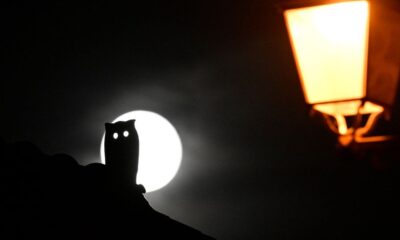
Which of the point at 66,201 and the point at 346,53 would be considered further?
the point at 66,201

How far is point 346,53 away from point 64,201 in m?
4.15

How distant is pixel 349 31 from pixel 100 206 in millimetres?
4757

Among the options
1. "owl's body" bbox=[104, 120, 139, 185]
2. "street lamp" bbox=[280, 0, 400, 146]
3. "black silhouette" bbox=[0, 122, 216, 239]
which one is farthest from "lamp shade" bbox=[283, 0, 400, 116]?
"owl's body" bbox=[104, 120, 139, 185]

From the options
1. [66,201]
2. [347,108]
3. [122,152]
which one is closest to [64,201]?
[66,201]

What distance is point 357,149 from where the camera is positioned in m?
2.80

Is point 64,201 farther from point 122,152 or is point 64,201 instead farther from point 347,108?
point 347,108

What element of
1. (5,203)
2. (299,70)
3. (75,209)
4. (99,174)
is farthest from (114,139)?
(299,70)

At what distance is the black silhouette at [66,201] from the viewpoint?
5.69 metres

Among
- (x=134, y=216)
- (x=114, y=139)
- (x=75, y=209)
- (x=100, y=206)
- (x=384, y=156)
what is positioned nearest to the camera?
(x=384, y=156)

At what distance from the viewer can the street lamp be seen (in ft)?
9.15

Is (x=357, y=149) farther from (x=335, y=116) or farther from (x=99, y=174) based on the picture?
(x=99, y=174)

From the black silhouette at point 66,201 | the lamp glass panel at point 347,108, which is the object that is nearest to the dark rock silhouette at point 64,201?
the black silhouette at point 66,201

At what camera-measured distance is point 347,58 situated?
289 cm

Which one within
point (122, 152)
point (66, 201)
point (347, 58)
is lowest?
point (66, 201)
